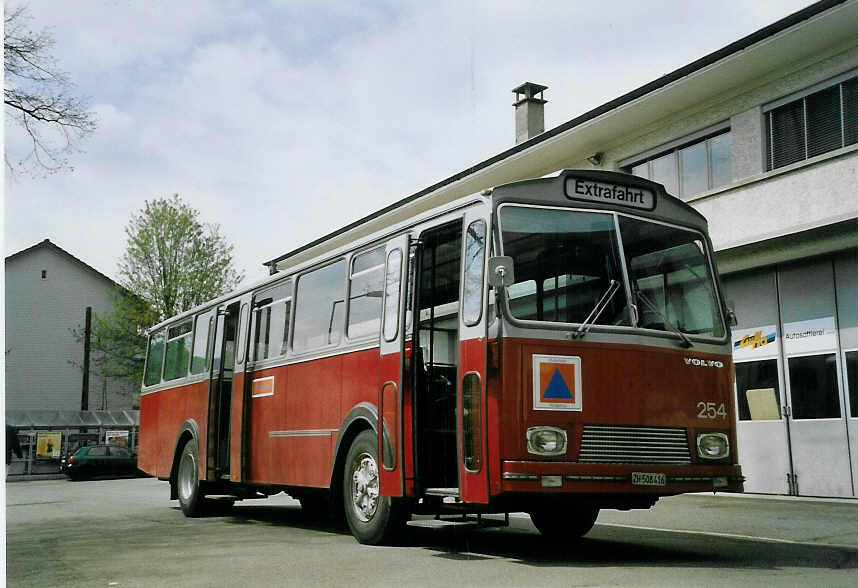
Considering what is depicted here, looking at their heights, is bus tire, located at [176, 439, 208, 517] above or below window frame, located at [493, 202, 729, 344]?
below

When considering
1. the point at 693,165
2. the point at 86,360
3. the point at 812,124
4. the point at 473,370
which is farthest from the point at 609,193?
the point at 86,360

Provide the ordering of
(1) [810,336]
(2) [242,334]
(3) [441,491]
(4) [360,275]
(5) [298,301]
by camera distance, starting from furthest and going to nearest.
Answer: (1) [810,336] < (2) [242,334] < (5) [298,301] < (4) [360,275] < (3) [441,491]

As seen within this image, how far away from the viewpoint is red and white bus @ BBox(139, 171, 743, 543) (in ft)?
25.7

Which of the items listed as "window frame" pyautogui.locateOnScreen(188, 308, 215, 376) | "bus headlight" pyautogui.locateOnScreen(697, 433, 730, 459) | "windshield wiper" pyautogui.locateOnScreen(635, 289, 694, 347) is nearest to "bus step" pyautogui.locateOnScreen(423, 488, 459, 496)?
"bus headlight" pyautogui.locateOnScreen(697, 433, 730, 459)

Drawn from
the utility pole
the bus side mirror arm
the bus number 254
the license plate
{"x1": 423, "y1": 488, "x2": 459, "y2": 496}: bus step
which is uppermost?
the utility pole

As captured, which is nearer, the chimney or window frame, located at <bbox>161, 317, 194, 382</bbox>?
window frame, located at <bbox>161, 317, 194, 382</bbox>

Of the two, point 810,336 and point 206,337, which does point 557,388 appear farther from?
point 810,336

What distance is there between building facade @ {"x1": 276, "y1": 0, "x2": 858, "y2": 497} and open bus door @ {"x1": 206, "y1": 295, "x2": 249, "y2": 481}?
28.5ft

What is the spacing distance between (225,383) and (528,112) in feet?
52.3

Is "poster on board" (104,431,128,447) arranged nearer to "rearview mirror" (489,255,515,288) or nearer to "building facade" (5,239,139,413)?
"building facade" (5,239,139,413)

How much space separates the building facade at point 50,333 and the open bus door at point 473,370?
4327cm

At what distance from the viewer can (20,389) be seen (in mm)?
49094

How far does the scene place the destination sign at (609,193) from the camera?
8.52m

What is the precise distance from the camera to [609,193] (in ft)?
28.6
